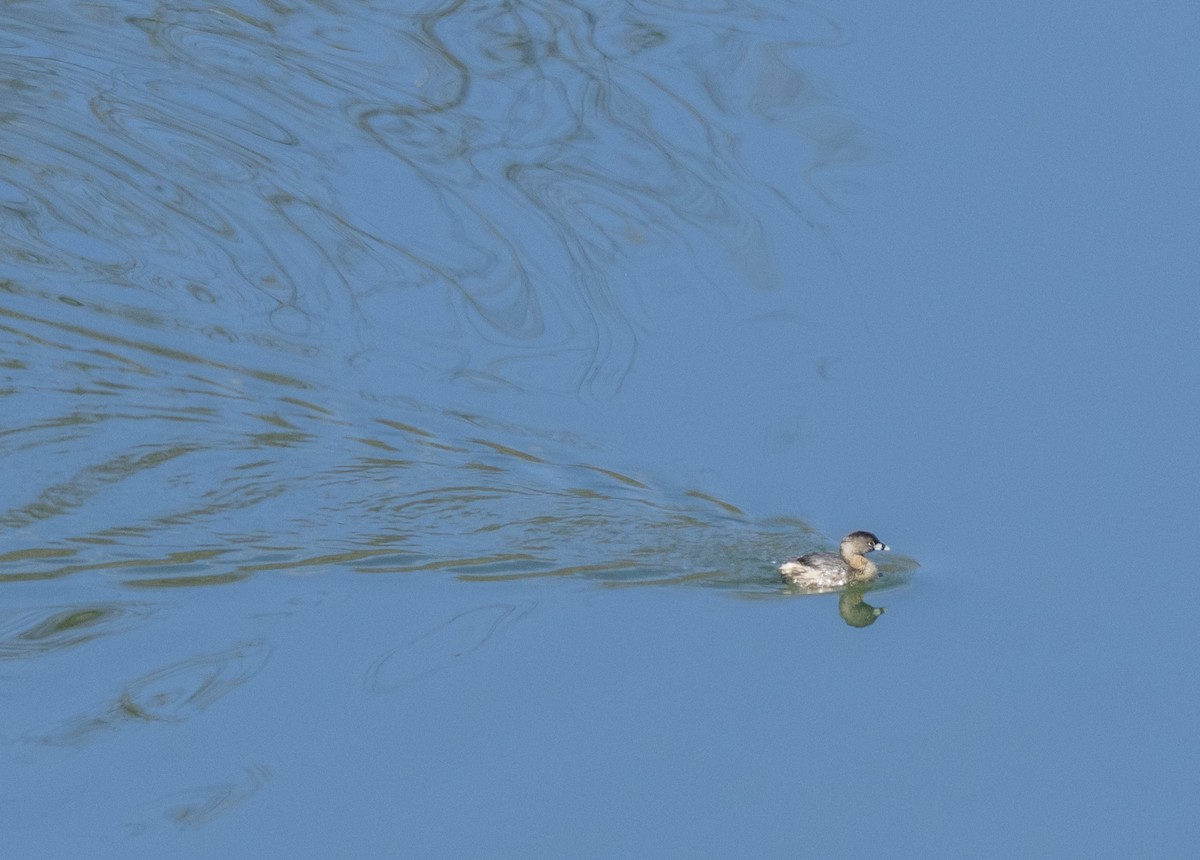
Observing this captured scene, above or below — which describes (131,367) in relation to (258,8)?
below

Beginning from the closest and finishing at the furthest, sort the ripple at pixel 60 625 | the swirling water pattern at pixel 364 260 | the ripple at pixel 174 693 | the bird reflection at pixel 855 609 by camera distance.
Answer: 1. the ripple at pixel 174 693
2. the ripple at pixel 60 625
3. the bird reflection at pixel 855 609
4. the swirling water pattern at pixel 364 260

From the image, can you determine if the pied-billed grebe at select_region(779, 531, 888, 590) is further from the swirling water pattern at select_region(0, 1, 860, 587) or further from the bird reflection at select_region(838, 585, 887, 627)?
the swirling water pattern at select_region(0, 1, 860, 587)

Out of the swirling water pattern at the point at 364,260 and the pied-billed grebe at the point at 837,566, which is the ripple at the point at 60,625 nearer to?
the swirling water pattern at the point at 364,260

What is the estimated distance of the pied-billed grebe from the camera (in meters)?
8.14

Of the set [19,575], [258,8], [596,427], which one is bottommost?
[19,575]

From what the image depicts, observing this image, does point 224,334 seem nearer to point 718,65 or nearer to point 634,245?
point 634,245

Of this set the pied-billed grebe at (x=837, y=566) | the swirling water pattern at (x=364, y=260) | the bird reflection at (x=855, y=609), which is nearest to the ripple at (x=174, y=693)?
the swirling water pattern at (x=364, y=260)

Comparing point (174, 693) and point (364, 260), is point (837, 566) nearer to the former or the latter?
point (174, 693)

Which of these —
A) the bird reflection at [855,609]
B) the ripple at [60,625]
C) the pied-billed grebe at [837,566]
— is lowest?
the ripple at [60,625]

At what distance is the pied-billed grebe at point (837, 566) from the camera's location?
320 inches

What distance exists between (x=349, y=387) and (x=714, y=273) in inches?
87.2

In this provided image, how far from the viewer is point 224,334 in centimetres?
942

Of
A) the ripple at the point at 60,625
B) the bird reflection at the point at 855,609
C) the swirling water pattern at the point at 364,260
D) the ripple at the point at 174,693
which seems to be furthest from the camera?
the swirling water pattern at the point at 364,260

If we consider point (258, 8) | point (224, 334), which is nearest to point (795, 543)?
point (224, 334)
